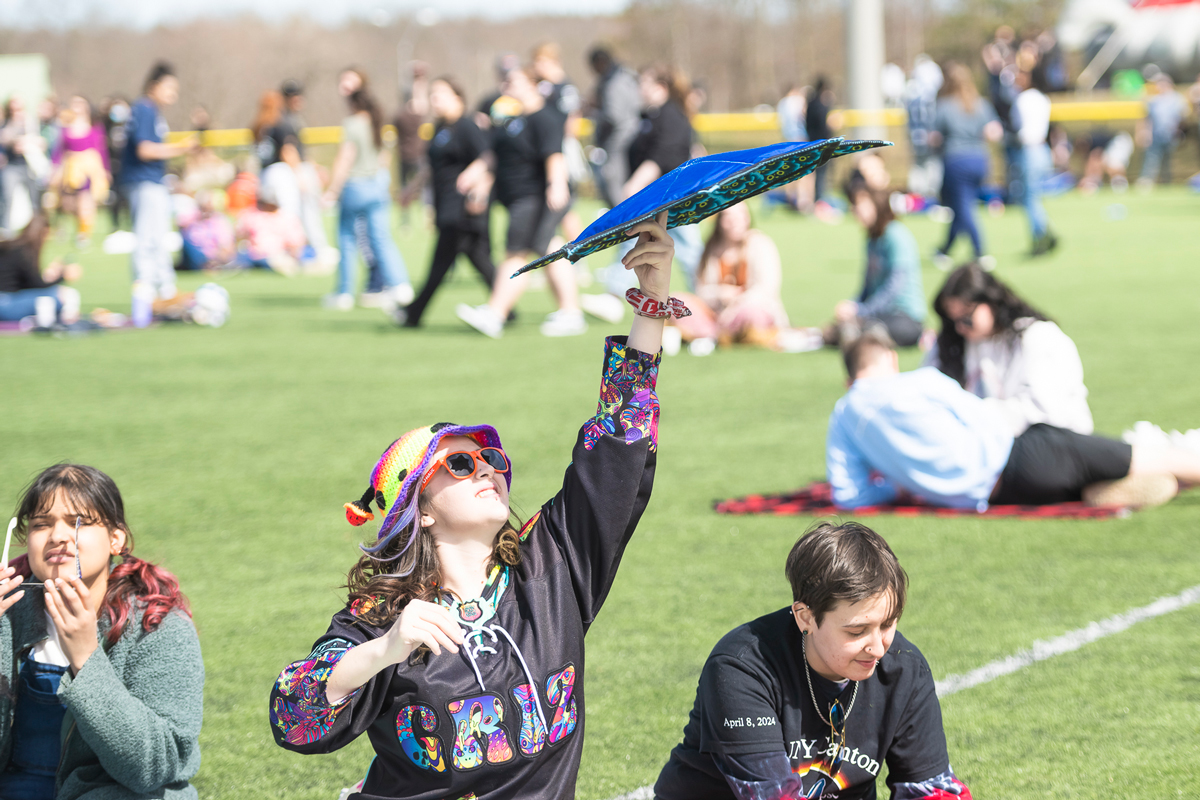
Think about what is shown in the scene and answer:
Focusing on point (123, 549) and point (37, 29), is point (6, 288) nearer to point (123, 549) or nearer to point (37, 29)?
point (123, 549)

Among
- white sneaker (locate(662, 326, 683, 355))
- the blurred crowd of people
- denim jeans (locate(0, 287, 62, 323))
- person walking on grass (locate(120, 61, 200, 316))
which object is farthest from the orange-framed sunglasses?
denim jeans (locate(0, 287, 62, 323))

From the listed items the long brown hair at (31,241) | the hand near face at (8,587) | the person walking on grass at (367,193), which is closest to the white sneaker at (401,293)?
the person walking on grass at (367,193)

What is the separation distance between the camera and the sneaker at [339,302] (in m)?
13.7

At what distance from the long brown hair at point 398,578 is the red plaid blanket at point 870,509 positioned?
11.2 feet

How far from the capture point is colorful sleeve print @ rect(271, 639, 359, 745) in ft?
7.67

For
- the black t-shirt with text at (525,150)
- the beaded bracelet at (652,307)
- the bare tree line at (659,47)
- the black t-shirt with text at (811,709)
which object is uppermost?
the bare tree line at (659,47)

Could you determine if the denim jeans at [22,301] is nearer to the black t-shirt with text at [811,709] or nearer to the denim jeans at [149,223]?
the denim jeans at [149,223]

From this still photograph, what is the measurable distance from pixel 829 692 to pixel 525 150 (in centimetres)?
912

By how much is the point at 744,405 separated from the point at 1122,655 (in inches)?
169

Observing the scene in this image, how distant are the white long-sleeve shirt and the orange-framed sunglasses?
3719 mm

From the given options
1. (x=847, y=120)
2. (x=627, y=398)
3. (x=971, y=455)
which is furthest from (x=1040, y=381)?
(x=847, y=120)

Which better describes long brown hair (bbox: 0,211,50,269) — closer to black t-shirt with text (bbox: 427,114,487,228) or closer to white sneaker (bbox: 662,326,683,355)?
black t-shirt with text (bbox: 427,114,487,228)

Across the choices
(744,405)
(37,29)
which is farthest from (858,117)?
(37,29)

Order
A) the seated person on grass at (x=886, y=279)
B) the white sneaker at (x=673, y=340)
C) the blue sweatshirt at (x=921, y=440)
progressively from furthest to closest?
the white sneaker at (x=673, y=340) → the seated person on grass at (x=886, y=279) → the blue sweatshirt at (x=921, y=440)
